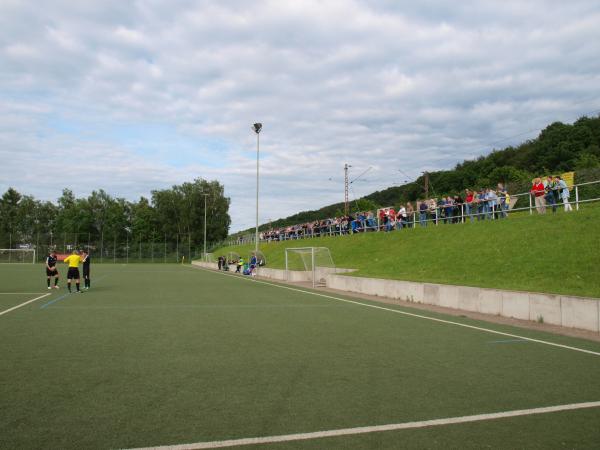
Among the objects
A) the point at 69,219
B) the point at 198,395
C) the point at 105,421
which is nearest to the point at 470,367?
the point at 198,395

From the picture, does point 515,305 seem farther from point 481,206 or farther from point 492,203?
point 481,206

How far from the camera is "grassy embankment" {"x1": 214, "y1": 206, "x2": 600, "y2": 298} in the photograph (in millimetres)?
13570

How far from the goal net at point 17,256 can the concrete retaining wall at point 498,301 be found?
62.2 metres

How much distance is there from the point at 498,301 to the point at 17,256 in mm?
70616

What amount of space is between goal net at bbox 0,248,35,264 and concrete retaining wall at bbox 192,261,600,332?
2449 inches

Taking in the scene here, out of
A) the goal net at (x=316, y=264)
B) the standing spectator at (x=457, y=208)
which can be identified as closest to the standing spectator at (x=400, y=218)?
the standing spectator at (x=457, y=208)

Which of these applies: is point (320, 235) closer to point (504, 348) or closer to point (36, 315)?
point (36, 315)

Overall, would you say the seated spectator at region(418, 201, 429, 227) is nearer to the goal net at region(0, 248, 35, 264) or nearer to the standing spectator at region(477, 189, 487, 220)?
the standing spectator at region(477, 189, 487, 220)

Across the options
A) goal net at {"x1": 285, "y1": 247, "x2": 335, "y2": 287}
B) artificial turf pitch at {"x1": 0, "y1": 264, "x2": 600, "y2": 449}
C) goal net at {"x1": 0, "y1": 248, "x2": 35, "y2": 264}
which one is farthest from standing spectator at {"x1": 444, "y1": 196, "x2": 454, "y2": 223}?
goal net at {"x1": 0, "y1": 248, "x2": 35, "y2": 264}

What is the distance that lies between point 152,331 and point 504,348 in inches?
254

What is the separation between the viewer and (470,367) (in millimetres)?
7160

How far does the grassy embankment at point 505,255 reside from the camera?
44.5 ft

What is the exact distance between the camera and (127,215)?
121000 mm

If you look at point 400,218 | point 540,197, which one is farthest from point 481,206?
point 400,218
